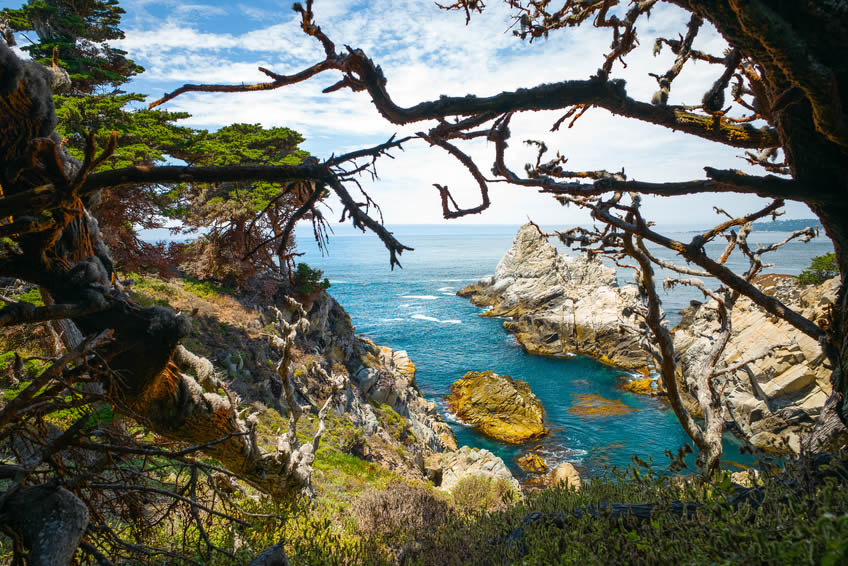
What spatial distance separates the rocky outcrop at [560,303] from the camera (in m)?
36.3

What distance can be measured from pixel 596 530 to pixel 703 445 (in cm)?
422

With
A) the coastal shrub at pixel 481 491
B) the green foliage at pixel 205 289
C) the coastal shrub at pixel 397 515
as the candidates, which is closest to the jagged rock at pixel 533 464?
the coastal shrub at pixel 481 491

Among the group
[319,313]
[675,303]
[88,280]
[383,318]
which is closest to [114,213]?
[319,313]

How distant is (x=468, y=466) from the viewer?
1611 centimetres

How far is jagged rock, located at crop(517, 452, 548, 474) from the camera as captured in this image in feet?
63.4

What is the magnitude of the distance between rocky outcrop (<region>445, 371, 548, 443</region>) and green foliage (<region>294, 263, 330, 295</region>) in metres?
12.4

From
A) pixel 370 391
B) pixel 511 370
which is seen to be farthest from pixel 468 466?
pixel 511 370

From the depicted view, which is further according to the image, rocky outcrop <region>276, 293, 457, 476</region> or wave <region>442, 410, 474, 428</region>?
wave <region>442, 410, 474, 428</region>

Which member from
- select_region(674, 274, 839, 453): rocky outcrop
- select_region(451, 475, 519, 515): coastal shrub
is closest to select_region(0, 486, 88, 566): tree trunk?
select_region(451, 475, 519, 515): coastal shrub

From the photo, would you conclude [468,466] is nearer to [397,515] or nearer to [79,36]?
[397,515]

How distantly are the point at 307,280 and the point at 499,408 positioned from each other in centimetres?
1393

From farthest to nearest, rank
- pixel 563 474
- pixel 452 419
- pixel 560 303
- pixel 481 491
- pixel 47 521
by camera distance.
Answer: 1. pixel 560 303
2. pixel 452 419
3. pixel 563 474
4. pixel 481 491
5. pixel 47 521

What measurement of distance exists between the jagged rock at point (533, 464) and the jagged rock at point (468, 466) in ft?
11.6

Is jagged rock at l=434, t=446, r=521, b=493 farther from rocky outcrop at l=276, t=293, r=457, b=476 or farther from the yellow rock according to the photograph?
the yellow rock
